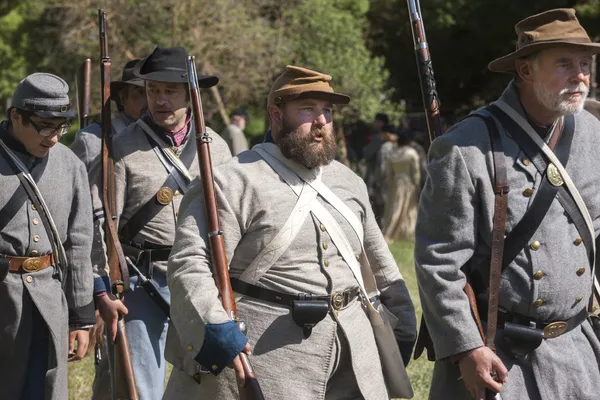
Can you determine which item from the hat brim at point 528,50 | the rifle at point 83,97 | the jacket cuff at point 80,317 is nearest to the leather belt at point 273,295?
the hat brim at point 528,50

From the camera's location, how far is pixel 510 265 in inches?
176

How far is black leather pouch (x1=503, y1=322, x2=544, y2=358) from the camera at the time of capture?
4.45 metres

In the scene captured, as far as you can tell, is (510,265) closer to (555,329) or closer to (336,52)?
(555,329)

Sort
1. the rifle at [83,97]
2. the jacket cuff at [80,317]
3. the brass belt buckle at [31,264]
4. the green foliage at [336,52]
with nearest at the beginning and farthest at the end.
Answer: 1. the brass belt buckle at [31,264]
2. the jacket cuff at [80,317]
3. the rifle at [83,97]
4. the green foliage at [336,52]

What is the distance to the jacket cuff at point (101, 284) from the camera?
630 centimetres

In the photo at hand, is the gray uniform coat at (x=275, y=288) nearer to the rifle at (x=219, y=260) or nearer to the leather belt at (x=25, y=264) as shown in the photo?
the rifle at (x=219, y=260)

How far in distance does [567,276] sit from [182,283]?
143cm

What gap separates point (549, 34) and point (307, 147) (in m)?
1.07

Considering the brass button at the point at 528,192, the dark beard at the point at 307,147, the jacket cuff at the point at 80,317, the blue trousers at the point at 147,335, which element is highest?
the dark beard at the point at 307,147

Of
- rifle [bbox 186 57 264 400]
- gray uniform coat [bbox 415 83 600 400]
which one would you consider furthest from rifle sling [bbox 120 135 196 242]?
gray uniform coat [bbox 415 83 600 400]

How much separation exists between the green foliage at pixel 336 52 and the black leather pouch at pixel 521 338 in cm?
2126

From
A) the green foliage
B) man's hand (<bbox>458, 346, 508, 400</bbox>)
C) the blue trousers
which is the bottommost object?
the green foliage

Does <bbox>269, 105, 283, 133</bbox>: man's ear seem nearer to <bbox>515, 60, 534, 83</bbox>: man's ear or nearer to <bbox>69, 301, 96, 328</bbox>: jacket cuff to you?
<bbox>515, 60, 534, 83</bbox>: man's ear

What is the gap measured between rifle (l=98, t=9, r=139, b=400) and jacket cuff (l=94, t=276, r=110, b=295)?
3cm
